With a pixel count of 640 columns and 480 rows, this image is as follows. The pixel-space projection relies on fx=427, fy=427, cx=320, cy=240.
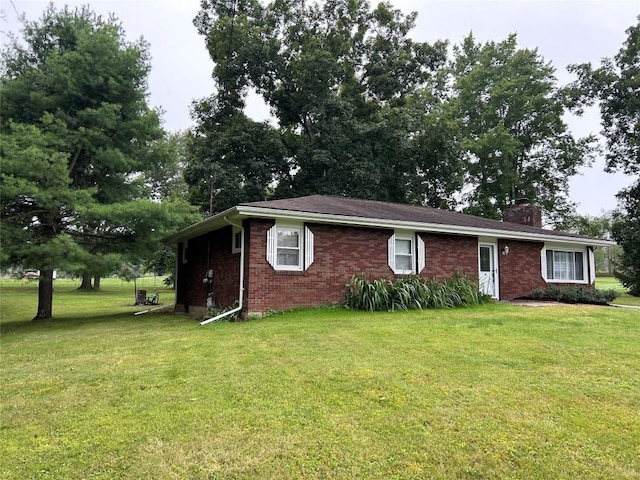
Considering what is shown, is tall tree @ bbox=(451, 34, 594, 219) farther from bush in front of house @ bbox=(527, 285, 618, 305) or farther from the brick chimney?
bush in front of house @ bbox=(527, 285, 618, 305)

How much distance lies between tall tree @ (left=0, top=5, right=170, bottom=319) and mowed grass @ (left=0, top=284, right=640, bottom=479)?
4.67 metres

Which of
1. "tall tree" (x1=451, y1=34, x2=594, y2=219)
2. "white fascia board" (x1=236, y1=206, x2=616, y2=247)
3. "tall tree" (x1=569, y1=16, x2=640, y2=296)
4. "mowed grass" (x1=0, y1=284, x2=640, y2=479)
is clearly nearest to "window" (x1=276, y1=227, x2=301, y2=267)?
"white fascia board" (x1=236, y1=206, x2=616, y2=247)

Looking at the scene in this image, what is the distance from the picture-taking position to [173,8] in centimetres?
1177

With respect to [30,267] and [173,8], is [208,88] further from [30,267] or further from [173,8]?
[30,267]

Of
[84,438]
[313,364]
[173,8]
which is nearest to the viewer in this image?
[84,438]

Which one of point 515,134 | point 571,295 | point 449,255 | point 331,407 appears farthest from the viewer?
point 515,134

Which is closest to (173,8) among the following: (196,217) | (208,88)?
(196,217)

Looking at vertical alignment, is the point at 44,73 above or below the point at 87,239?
above

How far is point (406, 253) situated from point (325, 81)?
1489cm

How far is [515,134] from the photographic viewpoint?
30344 mm

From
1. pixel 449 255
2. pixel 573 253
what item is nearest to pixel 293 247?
pixel 449 255

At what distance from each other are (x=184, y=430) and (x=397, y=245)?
31.0 ft

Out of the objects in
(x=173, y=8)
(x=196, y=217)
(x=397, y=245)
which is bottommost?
(x=397, y=245)

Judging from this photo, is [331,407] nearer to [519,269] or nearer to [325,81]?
[519,269]
